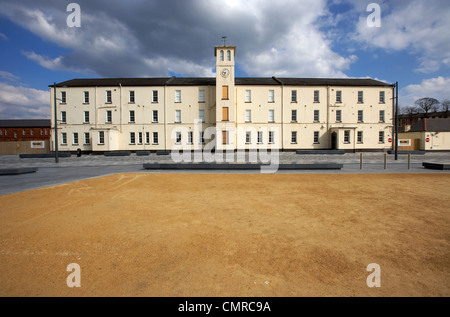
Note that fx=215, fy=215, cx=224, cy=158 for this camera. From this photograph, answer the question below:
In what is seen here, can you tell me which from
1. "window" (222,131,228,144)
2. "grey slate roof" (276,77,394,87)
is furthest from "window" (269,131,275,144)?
"grey slate roof" (276,77,394,87)

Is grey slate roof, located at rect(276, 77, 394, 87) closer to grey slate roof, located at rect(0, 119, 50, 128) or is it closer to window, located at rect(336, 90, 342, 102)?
window, located at rect(336, 90, 342, 102)

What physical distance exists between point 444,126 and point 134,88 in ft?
191

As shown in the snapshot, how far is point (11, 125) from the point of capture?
68.4 metres

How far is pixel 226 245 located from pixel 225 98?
3129 centimetres

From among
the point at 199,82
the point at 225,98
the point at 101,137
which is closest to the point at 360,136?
the point at 225,98

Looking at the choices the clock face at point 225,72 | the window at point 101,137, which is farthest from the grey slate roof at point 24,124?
the clock face at point 225,72

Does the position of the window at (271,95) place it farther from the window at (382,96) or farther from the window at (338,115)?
the window at (382,96)

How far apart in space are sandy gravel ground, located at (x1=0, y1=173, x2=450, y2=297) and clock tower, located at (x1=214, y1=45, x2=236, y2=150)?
25.8m

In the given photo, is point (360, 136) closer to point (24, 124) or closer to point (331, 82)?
point (331, 82)

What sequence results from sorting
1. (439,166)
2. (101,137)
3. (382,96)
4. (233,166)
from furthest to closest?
(382,96) < (101,137) < (233,166) < (439,166)

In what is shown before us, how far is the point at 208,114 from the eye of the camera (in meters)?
35.5

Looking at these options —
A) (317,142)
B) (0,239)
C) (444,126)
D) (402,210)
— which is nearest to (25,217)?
(0,239)
